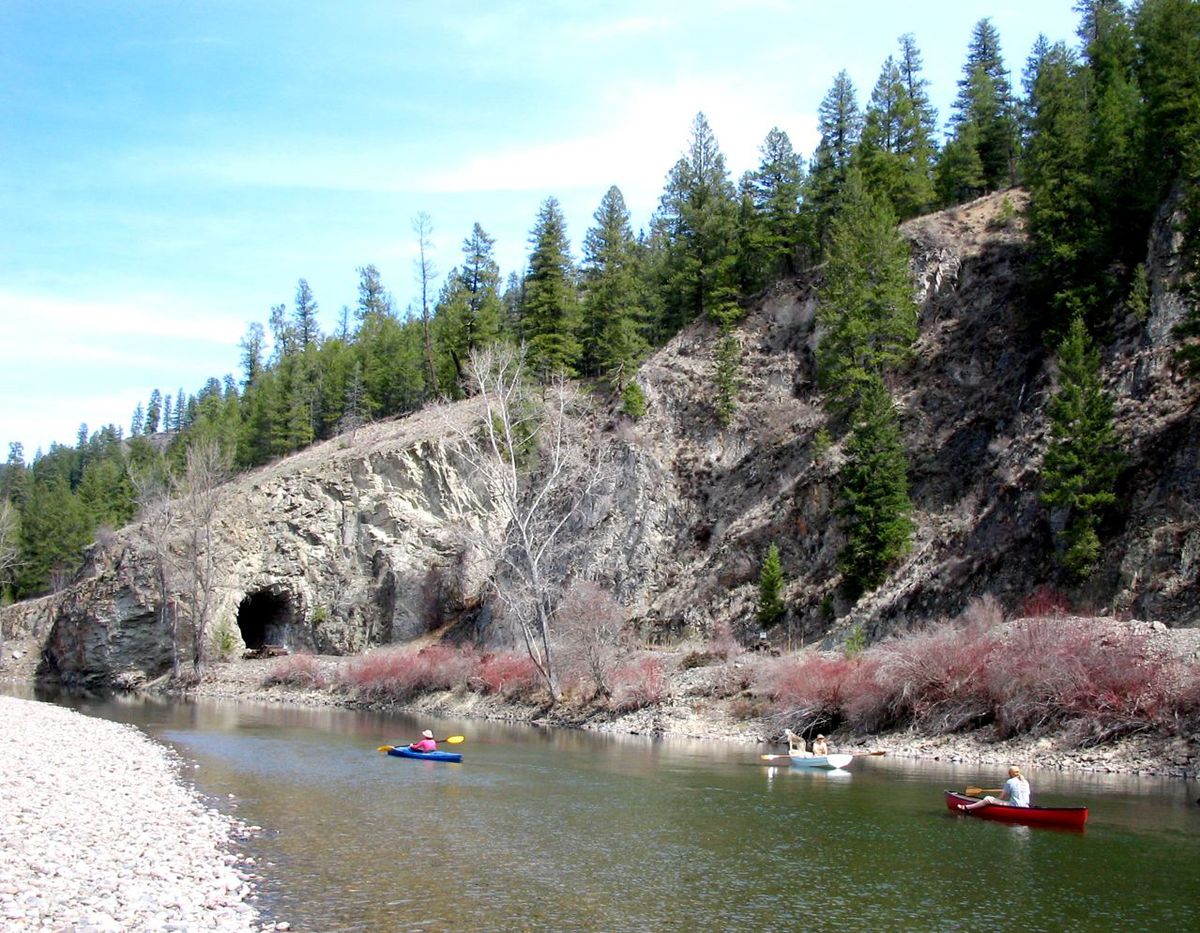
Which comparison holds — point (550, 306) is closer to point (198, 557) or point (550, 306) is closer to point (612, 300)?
point (612, 300)

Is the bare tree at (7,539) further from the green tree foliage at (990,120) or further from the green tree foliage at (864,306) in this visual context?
the green tree foliage at (990,120)

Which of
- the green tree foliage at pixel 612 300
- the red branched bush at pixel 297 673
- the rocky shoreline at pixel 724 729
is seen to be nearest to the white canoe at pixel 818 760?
the rocky shoreline at pixel 724 729

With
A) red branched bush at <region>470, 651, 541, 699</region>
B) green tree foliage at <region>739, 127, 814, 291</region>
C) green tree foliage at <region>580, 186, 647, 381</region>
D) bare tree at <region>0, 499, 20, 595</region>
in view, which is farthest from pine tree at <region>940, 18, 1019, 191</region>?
bare tree at <region>0, 499, 20, 595</region>

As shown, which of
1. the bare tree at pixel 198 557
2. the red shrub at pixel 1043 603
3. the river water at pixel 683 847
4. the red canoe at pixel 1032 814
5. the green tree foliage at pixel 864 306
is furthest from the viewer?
the bare tree at pixel 198 557

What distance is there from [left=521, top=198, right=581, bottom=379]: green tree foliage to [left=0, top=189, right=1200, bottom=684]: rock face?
6.53 meters

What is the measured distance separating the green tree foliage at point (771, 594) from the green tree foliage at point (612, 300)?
2179cm

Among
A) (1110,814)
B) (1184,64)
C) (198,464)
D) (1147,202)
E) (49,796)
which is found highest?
(1184,64)

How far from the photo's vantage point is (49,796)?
19703 millimetres

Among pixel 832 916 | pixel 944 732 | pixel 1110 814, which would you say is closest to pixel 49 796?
pixel 832 916

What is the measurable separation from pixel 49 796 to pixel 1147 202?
46.6m

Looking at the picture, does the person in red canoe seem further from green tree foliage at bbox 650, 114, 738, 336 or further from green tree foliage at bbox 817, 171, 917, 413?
green tree foliage at bbox 650, 114, 738, 336

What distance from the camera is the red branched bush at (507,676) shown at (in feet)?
150

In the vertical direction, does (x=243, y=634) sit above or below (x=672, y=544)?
below

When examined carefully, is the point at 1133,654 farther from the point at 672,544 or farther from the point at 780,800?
the point at 672,544
